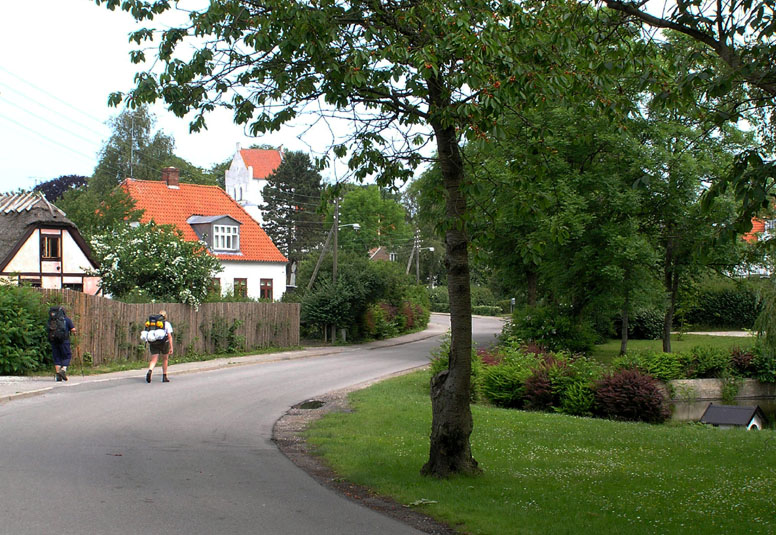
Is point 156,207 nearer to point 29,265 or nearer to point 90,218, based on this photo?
point 90,218

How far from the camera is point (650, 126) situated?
74.1ft

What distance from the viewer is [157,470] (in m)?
9.09

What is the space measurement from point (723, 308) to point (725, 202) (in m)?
27.5

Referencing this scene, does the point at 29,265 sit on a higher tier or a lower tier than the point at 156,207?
lower

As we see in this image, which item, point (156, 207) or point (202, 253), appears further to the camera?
point (156, 207)

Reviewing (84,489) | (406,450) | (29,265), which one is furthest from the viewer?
(29,265)

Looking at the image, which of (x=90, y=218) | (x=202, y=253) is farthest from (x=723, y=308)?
(x=90, y=218)

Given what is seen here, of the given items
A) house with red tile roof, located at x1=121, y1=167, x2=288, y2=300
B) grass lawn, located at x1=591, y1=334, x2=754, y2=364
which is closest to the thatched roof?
house with red tile roof, located at x1=121, y1=167, x2=288, y2=300

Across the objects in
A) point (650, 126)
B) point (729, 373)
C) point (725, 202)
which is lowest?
point (729, 373)

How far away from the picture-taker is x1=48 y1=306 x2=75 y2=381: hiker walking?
18.1 metres

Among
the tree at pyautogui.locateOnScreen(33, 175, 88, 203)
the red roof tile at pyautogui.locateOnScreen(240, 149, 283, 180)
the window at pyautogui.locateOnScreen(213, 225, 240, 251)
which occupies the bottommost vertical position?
the window at pyautogui.locateOnScreen(213, 225, 240, 251)

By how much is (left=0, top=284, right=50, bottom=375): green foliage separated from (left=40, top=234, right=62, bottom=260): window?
17066mm

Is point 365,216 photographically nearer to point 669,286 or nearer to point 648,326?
point 648,326

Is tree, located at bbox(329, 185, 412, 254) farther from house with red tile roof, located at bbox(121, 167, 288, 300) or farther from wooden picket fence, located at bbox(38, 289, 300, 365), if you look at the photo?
wooden picket fence, located at bbox(38, 289, 300, 365)
